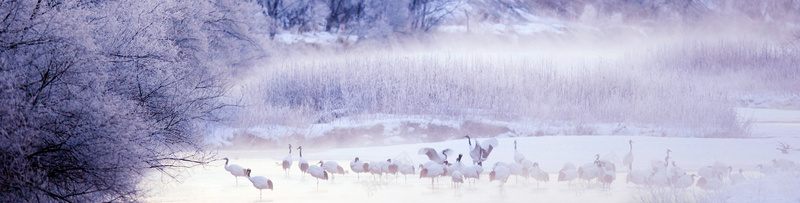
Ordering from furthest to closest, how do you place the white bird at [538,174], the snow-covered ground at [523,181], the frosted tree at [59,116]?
1. the white bird at [538,174]
2. the snow-covered ground at [523,181]
3. the frosted tree at [59,116]

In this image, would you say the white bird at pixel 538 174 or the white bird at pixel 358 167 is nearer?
the white bird at pixel 538 174

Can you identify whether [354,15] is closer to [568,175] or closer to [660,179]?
[568,175]

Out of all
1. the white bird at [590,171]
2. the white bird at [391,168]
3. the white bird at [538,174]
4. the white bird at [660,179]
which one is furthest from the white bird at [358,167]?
the white bird at [660,179]

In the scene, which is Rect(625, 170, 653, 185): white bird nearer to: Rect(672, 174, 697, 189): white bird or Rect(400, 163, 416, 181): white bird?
Rect(672, 174, 697, 189): white bird

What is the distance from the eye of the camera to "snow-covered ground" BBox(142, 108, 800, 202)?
4.78 metres

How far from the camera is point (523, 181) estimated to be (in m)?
5.70

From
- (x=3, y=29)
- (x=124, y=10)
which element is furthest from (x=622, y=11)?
(x=3, y=29)

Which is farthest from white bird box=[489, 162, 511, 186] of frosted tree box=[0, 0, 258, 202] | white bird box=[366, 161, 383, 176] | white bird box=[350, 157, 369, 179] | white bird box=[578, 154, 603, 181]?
frosted tree box=[0, 0, 258, 202]

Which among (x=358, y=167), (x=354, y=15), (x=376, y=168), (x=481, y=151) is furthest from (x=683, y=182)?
(x=354, y=15)

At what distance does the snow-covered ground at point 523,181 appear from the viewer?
4781 mm

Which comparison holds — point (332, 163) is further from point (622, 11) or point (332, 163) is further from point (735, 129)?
point (622, 11)

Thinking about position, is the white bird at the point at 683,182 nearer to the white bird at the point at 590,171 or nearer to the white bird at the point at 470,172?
the white bird at the point at 590,171

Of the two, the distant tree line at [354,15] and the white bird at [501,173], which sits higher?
the distant tree line at [354,15]

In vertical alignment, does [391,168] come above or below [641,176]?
above
